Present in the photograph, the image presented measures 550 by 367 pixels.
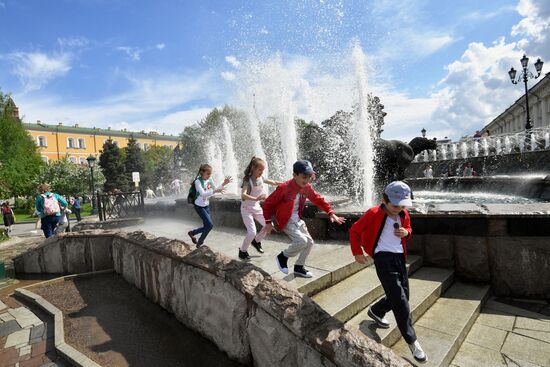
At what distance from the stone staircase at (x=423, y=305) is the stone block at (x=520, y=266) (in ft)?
0.95

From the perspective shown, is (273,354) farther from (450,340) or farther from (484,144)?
(484,144)

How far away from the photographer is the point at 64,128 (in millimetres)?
73750

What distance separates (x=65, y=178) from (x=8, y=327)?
40928mm

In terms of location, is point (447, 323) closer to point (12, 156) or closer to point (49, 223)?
point (49, 223)

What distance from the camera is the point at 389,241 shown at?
2.78 meters

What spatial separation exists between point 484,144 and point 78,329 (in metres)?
30.3

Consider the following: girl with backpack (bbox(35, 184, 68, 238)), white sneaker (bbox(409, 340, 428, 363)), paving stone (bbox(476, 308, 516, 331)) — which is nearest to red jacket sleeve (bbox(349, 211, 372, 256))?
white sneaker (bbox(409, 340, 428, 363))

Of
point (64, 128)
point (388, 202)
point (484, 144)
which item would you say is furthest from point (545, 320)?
point (64, 128)

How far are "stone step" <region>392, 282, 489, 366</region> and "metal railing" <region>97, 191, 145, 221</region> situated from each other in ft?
39.6

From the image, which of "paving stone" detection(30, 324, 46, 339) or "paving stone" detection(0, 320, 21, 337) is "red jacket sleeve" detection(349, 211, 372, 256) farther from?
"paving stone" detection(0, 320, 21, 337)

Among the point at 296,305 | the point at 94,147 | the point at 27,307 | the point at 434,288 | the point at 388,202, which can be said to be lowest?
the point at 27,307

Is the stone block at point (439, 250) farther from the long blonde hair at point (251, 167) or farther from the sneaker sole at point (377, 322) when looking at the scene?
the long blonde hair at point (251, 167)

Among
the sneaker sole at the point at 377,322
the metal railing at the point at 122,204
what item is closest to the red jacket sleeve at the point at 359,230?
the sneaker sole at the point at 377,322

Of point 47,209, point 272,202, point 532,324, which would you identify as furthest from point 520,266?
point 47,209
